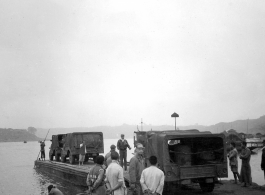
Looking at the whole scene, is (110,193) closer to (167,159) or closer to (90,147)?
(167,159)

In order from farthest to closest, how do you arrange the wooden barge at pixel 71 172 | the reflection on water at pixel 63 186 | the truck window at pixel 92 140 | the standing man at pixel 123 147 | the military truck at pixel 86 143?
the truck window at pixel 92 140, the military truck at pixel 86 143, the reflection on water at pixel 63 186, the wooden barge at pixel 71 172, the standing man at pixel 123 147

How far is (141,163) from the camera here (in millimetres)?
7781

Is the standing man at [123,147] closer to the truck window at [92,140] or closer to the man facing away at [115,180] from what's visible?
the truck window at [92,140]

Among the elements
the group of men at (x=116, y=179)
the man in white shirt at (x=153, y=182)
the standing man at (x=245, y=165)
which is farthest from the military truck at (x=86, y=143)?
the man in white shirt at (x=153, y=182)

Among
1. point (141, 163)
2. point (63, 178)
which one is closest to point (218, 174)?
Answer: point (141, 163)

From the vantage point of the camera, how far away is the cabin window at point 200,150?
34.9 ft

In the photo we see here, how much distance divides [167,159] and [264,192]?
3.73 m

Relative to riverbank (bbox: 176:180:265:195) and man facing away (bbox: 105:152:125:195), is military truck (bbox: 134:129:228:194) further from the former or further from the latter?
man facing away (bbox: 105:152:125:195)

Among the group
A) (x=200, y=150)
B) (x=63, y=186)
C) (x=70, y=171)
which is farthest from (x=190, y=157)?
(x=63, y=186)

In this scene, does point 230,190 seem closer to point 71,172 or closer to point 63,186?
point 71,172

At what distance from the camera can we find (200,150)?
10977 millimetres

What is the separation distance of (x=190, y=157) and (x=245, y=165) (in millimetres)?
2385

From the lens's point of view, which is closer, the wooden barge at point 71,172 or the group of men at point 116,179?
the group of men at point 116,179

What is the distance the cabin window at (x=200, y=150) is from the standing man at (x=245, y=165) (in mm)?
1176
